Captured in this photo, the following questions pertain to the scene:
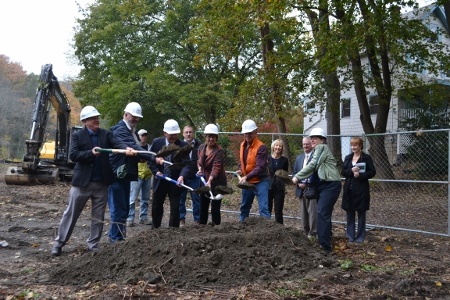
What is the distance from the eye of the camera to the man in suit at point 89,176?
7.43 meters

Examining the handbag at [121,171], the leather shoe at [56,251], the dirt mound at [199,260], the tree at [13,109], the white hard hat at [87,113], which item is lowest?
the leather shoe at [56,251]

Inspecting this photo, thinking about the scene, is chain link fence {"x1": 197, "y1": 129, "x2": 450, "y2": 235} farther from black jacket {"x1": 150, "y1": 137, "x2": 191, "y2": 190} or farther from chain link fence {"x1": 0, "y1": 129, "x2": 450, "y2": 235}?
black jacket {"x1": 150, "y1": 137, "x2": 191, "y2": 190}

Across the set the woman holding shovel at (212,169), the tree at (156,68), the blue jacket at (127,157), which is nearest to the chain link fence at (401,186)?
the woman holding shovel at (212,169)

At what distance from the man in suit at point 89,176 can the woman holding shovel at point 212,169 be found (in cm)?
138

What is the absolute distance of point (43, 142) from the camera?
19.7m

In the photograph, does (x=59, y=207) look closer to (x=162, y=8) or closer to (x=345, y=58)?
(x=345, y=58)

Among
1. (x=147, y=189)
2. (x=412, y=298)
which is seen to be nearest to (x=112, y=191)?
(x=147, y=189)

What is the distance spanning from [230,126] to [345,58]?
17.2 feet

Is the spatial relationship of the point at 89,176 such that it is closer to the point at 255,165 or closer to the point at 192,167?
the point at 192,167

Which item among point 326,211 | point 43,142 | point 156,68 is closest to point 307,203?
point 326,211

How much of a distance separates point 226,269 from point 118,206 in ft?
7.81

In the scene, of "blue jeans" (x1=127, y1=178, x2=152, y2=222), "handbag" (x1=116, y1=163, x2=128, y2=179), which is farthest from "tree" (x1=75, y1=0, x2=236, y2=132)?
"handbag" (x1=116, y1=163, x2=128, y2=179)

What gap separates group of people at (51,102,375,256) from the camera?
7.46m

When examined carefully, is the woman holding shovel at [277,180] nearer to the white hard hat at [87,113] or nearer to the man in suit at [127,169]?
the man in suit at [127,169]
